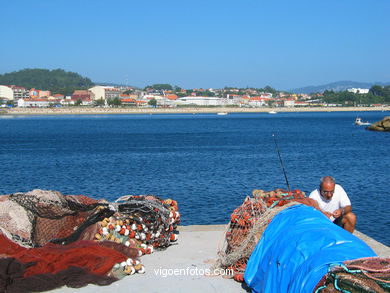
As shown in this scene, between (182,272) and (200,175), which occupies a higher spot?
(182,272)

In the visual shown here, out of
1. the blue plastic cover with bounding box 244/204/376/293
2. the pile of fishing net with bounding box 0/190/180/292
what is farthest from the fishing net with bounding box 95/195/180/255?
the blue plastic cover with bounding box 244/204/376/293

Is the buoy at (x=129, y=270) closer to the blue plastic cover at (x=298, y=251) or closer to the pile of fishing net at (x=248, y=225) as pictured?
the pile of fishing net at (x=248, y=225)

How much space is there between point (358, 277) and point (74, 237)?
167 inches

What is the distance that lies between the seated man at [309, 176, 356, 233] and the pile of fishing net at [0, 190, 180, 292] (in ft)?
7.36

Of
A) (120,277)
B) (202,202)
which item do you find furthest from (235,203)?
(120,277)

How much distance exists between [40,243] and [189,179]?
17.3 metres

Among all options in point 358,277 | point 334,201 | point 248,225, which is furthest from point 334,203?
point 358,277

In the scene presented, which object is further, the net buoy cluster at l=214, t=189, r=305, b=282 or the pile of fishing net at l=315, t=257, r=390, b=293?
the net buoy cluster at l=214, t=189, r=305, b=282

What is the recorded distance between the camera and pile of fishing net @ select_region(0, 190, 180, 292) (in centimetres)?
607

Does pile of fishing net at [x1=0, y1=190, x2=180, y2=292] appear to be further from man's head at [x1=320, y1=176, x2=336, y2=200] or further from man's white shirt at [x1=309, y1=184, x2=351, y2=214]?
man's head at [x1=320, y1=176, x2=336, y2=200]

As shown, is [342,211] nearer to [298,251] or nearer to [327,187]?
[327,187]

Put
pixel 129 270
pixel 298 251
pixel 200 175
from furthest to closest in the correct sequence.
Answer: pixel 200 175 < pixel 129 270 < pixel 298 251

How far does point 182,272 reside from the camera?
6.73 meters

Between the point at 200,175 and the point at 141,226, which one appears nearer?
the point at 141,226
